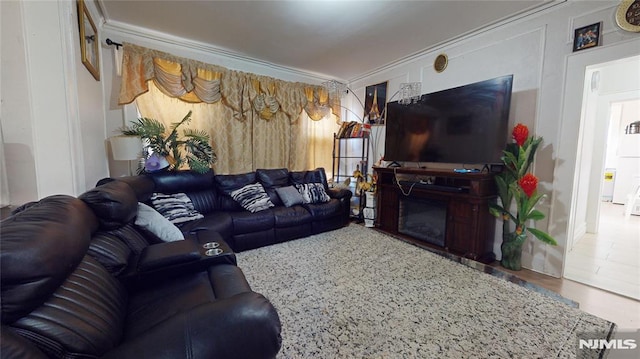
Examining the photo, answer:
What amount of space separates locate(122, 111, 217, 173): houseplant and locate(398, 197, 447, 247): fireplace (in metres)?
2.74

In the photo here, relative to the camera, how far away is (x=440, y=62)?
3.25 m

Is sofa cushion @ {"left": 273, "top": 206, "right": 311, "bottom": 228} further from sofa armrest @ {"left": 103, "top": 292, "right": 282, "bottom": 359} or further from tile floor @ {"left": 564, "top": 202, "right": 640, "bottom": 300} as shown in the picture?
tile floor @ {"left": 564, "top": 202, "right": 640, "bottom": 300}

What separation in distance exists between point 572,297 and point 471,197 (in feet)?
3.57

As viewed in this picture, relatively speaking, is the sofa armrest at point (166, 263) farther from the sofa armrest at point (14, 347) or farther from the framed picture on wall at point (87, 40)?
the framed picture on wall at point (87, 40)

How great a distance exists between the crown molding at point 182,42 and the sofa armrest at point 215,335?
355 centimetres

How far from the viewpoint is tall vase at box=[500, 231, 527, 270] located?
2.47 meters

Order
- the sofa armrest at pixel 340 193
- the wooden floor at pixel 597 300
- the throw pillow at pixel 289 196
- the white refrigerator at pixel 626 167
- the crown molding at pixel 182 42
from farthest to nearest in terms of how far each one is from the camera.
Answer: the white refrigerator at pixel 626 167
the sofa armrest at pixel 340 193
the throw pillow at pixel 289 196
the crown molding at pixel 182 42
the wooden floor at pixel 597 300

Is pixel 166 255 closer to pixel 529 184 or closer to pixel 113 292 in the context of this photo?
pixel 113 292

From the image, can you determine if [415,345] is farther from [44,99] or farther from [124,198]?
[44,99]

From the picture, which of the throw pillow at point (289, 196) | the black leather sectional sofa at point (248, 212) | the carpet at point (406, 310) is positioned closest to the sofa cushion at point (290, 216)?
the black leather sectional sofa at point (248, 212)

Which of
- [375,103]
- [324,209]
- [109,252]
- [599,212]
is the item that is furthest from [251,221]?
[599,212]

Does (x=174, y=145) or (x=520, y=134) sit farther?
(x=174, y=145)

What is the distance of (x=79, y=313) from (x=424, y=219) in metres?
3.31

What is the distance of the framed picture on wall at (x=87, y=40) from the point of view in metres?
1.88
